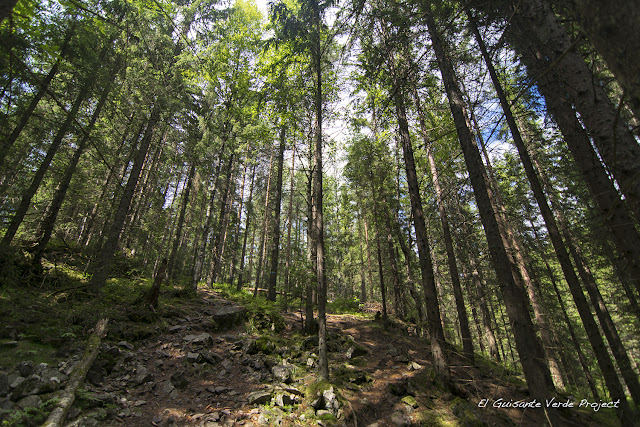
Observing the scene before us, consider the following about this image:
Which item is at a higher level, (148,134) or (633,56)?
(148,134)

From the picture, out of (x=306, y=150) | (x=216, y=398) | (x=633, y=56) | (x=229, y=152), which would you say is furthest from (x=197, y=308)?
(x=633, y=56)

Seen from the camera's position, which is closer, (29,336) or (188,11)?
(29,336)

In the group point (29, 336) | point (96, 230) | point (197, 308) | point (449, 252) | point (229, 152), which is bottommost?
point (29, 336)

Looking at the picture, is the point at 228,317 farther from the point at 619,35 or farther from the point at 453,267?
the point at 619,35

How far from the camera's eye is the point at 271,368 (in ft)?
24.3

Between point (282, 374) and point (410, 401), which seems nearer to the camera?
point (410, 401)

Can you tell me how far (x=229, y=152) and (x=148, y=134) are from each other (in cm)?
542

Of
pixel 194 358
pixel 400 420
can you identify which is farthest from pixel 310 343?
pixel 400 420

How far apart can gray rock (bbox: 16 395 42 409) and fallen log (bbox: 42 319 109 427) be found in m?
0.25

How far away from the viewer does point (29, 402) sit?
401 cm

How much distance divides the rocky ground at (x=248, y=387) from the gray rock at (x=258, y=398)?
18 mm

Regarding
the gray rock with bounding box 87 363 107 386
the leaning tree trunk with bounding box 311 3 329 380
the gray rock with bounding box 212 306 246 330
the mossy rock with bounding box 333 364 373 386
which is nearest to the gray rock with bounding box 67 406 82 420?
the gray rock with bounding box 87 363 107 386

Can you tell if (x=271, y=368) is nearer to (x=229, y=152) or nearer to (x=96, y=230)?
(x=229, y=152)

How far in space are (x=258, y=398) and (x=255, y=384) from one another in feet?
3.14
